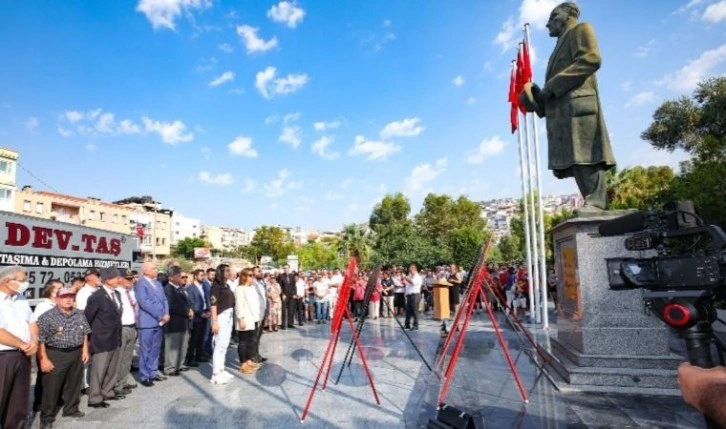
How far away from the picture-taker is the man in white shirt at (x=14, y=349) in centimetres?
408

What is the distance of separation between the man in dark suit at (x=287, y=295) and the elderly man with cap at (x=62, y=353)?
842cm

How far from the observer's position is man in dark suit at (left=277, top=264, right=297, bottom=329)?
1356cm

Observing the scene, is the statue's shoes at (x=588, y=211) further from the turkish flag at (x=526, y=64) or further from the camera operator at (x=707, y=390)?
the turkish flag at (x=526, y=64)

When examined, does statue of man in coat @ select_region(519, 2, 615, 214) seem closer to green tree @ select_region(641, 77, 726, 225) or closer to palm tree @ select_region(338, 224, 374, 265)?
green tree @ select_region(641, 77, 726, 225)

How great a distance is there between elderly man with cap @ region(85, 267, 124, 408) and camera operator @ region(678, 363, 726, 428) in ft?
20.6

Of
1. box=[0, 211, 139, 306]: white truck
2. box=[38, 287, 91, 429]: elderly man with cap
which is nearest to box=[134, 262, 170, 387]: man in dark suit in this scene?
box=[38, 287, 91, 429]: elderly man with cap

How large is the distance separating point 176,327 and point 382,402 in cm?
411

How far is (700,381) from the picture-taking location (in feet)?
4.28

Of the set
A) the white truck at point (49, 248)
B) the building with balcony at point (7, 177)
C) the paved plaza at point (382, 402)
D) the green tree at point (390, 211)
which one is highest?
the building with balcony at point (7, 177)

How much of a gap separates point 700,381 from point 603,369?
438cm

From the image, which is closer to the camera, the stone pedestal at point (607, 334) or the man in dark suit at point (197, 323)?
the stone pedestal at point (607, 334)

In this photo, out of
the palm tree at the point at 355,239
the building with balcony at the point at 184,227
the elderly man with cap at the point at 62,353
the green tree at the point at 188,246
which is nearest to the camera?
the elderly man with cap at the point at 62,353

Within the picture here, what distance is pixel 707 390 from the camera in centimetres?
129

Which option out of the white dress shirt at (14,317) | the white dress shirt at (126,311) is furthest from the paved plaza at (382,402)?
the white dress shirt at (14,317)
